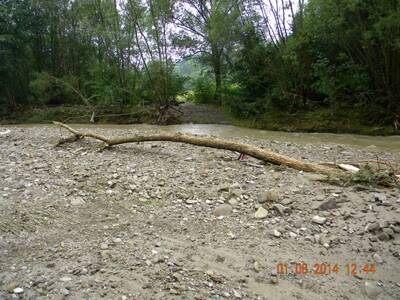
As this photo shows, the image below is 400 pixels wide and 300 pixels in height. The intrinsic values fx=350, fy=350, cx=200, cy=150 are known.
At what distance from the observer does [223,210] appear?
12.6 feet

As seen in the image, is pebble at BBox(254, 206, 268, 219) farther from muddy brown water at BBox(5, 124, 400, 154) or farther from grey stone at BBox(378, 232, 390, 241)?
muddy brown water at BBox(5, 124, 400, 154)

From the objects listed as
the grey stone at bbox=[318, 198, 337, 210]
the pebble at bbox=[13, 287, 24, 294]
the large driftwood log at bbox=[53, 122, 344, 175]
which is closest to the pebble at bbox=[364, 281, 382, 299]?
the grey stone at bbox=[318, 198, 337, 210]

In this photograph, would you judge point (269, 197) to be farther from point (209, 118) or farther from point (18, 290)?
point (209, 118)

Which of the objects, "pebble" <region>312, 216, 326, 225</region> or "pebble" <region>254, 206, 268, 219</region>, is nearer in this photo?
"pebble" <region>312, 216, 326, 225</region>

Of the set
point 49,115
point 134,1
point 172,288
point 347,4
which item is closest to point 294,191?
point 172,288

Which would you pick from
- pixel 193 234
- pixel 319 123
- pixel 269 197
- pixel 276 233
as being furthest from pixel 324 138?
pixel 193 234

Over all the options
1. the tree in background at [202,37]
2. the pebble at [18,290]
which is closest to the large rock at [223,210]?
the pebble at [18,290]

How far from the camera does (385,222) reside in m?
3.30

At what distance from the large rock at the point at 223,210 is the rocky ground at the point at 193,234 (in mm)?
11

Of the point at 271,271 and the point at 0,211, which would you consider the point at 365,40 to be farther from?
the point at 0,211

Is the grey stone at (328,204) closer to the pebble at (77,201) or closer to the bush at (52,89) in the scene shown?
the pebble at (77,201)
